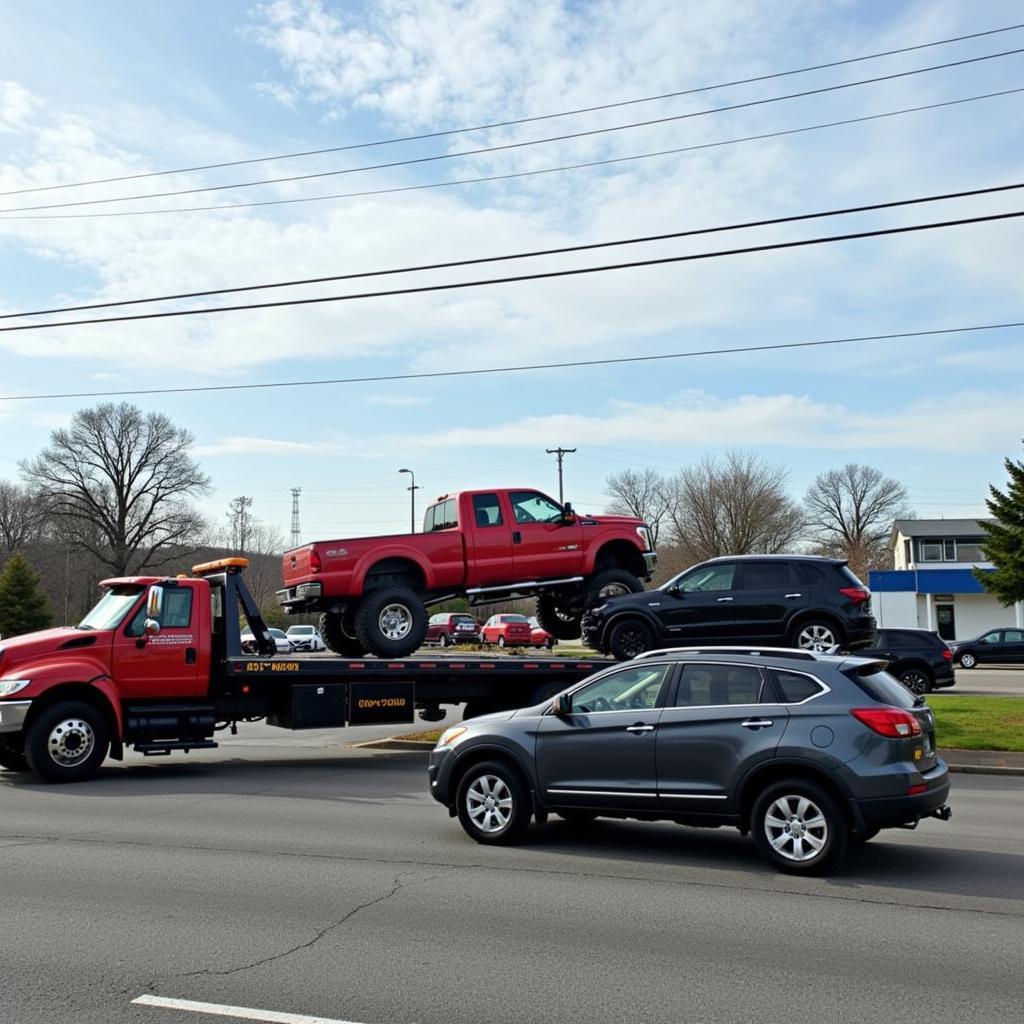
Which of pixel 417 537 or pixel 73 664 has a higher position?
pixel 417 537

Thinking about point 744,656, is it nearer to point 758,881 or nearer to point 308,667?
point 758,881

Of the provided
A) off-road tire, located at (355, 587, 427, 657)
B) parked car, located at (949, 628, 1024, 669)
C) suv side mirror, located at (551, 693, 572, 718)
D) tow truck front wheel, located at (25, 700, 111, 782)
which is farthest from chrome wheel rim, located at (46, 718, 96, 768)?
parked car, located at (949, 628, 1024, 669)

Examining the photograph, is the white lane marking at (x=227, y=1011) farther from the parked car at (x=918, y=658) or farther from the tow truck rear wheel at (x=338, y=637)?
the parked car at (x=918, y=658)

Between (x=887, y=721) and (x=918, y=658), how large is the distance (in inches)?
686

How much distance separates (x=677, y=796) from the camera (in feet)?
27.6

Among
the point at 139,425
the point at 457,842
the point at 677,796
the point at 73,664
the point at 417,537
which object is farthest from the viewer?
the point at 139,425

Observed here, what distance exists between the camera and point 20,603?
56625mm

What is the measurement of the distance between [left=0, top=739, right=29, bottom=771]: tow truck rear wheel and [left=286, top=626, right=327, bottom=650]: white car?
35.4 metres

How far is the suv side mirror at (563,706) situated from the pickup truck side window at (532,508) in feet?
22.5

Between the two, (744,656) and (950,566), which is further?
(950,566)

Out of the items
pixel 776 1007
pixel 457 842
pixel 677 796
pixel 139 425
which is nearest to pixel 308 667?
pixel 457 842

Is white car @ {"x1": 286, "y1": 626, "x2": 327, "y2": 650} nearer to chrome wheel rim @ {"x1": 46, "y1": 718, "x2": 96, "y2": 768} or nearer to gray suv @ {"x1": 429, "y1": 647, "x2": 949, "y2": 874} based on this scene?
chrome wheel rim @ {"x1": 46, "y1": 718, "x2": 96, "y2": 768}

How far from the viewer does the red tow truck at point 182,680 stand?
1312 centimetres

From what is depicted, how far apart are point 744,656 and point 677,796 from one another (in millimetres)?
1208
